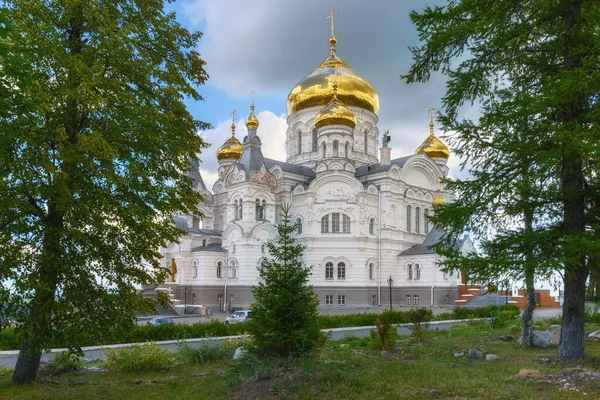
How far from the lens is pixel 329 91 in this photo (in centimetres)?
4338

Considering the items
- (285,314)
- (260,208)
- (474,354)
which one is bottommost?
(474,354)

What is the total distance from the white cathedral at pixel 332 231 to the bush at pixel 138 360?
77.9 feet

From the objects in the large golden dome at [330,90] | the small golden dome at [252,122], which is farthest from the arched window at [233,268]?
the large golden dome at [330,90]

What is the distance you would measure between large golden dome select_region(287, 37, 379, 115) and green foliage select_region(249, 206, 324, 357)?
114 feet

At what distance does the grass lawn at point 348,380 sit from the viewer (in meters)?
7.82

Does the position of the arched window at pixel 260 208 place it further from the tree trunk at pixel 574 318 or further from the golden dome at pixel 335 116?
the tree trunk at pixel 574 318

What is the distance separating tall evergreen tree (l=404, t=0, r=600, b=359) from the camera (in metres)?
9.05

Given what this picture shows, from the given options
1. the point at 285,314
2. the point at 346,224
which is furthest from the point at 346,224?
the point at 285,314

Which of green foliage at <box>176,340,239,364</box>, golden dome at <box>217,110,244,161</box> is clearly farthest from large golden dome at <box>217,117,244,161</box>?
green foliage at <box>176,340,239,364</box>

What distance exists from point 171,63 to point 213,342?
269 inches

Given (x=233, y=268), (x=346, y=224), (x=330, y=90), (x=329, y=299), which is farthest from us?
(x=330, y=90)

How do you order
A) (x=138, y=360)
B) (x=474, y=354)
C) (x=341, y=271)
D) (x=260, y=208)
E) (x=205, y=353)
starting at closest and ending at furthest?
1. (x=138, y=360)
2. (x=474, y=354)
3. (x=205, y=353)
4. (x=341, y=271)
5. (x=260, y=208)

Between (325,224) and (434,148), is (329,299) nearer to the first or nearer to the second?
(325,224)

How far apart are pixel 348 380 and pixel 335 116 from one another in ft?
106
